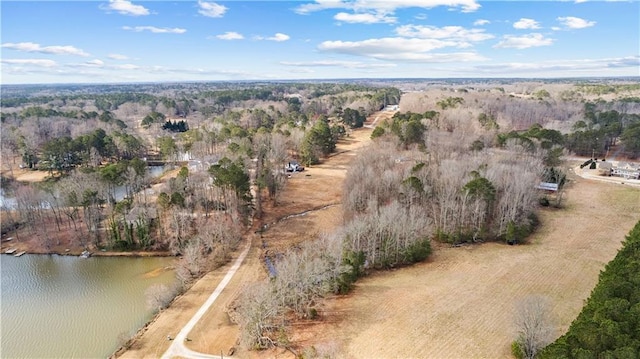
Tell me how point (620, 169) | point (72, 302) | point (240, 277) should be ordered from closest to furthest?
point (72, 302)
point (240, 277)
point (620, 169)

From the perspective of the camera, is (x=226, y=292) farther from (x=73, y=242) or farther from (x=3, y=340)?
(x=73, y=242)

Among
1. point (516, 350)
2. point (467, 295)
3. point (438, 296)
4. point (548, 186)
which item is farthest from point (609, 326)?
point (548, 186)

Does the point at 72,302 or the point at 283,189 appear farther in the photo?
the point at 283,189

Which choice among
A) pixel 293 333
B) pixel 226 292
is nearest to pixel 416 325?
pixel 293 333

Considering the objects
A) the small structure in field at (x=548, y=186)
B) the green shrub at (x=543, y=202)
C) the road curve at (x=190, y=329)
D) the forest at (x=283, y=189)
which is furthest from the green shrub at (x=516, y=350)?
the small structure in field at (x=548, y=186)

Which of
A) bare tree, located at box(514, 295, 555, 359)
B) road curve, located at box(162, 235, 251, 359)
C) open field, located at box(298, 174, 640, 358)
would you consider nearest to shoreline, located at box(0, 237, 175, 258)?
road curve, located at box(162, 235, 251, 359)

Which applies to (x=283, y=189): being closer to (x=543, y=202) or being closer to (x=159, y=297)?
(x=159, y=297)
